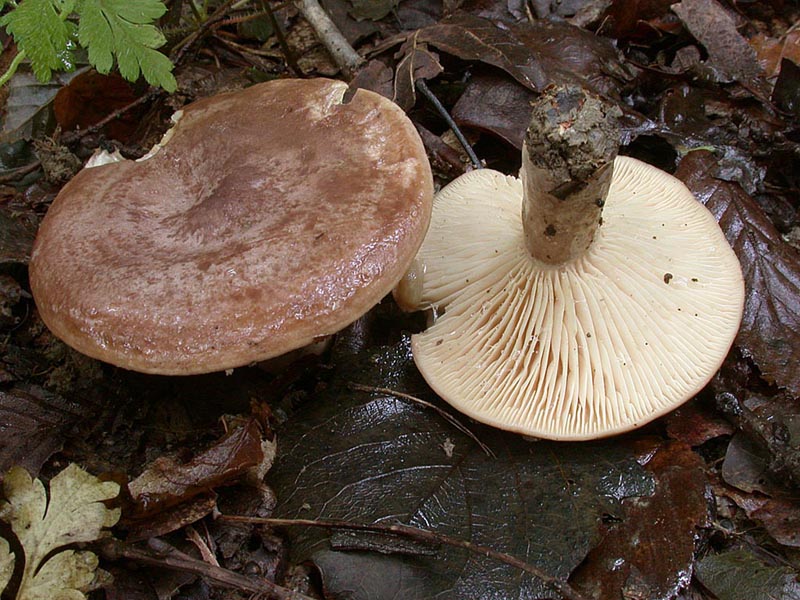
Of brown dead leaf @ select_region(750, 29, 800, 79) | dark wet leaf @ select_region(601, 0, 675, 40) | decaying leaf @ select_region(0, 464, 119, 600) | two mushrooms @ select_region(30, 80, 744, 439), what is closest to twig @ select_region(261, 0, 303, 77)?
two mushrooms @ select_region(30, 80, 744, 439)

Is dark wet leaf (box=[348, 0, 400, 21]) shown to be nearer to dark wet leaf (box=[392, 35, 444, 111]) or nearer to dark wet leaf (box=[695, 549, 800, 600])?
dark wet leaf (box=[392, 35, 444, 111])

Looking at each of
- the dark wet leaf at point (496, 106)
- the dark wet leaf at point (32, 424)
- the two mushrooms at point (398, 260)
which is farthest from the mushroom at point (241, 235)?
the dark wet leaf at point (496, 106)

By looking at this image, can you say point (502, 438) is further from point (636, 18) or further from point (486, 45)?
point (636, 18)

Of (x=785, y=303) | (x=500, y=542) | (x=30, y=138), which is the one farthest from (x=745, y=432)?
(x=30, y=138)

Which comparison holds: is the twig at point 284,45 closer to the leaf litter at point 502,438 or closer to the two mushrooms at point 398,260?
the leaf litter at point 502,438

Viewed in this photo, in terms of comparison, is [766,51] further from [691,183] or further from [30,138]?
[30,138]
